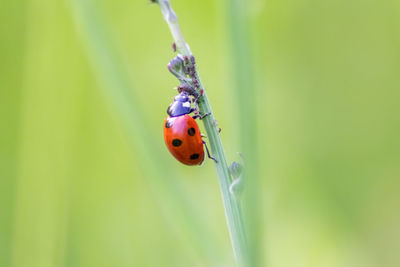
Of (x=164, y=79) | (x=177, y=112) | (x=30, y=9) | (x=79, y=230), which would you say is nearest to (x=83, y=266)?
(x=79, y=230)

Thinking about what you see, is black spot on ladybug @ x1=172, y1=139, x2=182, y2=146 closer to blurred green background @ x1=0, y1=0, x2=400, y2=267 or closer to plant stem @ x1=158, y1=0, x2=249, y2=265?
blurred green background @ x1=0, y1=0, x2=400, y2=267

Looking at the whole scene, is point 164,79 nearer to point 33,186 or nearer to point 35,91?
point 35,91

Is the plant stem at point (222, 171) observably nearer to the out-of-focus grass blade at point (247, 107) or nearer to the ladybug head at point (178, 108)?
the out-of-focus grass blade at point (247, 107)

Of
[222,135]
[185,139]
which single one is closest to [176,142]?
[185,139]

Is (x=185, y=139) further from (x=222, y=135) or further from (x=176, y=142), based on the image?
(x=222, y=135)

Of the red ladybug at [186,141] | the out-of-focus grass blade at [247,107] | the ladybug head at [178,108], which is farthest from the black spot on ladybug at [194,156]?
the out-of-focus grass blade at [247,107]
